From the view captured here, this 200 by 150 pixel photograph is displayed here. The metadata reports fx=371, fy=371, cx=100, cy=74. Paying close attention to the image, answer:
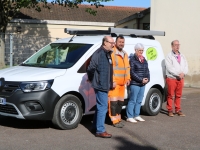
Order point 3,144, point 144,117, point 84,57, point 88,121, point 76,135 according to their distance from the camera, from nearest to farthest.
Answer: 1. point 3,144
2. point 76,135
3. point 84,57
4. point 88,121
5. point 144,117

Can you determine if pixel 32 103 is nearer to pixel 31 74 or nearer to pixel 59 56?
pixel 31 74

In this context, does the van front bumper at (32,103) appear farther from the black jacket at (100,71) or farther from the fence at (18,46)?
the fence at (18,46)

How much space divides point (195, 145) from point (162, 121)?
76.8 inches

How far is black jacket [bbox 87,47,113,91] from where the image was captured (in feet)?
20.9

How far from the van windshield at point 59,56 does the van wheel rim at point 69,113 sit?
744 millimetres

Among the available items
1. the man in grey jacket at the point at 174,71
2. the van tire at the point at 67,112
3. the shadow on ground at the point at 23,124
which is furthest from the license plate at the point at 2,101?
the man in grey jacket at the point at 174,71

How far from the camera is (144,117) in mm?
8648

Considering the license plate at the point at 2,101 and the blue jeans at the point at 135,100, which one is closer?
the license plate at the point at 2,101

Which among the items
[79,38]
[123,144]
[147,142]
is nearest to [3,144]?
[123,144]

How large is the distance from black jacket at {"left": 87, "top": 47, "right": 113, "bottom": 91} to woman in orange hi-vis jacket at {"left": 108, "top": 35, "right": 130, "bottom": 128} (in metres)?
0.53

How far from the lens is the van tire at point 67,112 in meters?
6.82

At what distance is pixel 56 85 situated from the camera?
6.68 metres

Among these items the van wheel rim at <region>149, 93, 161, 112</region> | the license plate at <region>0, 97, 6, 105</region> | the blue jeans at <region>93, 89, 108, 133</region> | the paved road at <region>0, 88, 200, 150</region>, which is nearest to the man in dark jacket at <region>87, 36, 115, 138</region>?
the blue jeans at <region>93, 89, 108, 133</region>

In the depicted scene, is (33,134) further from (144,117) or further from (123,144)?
(144,117)
